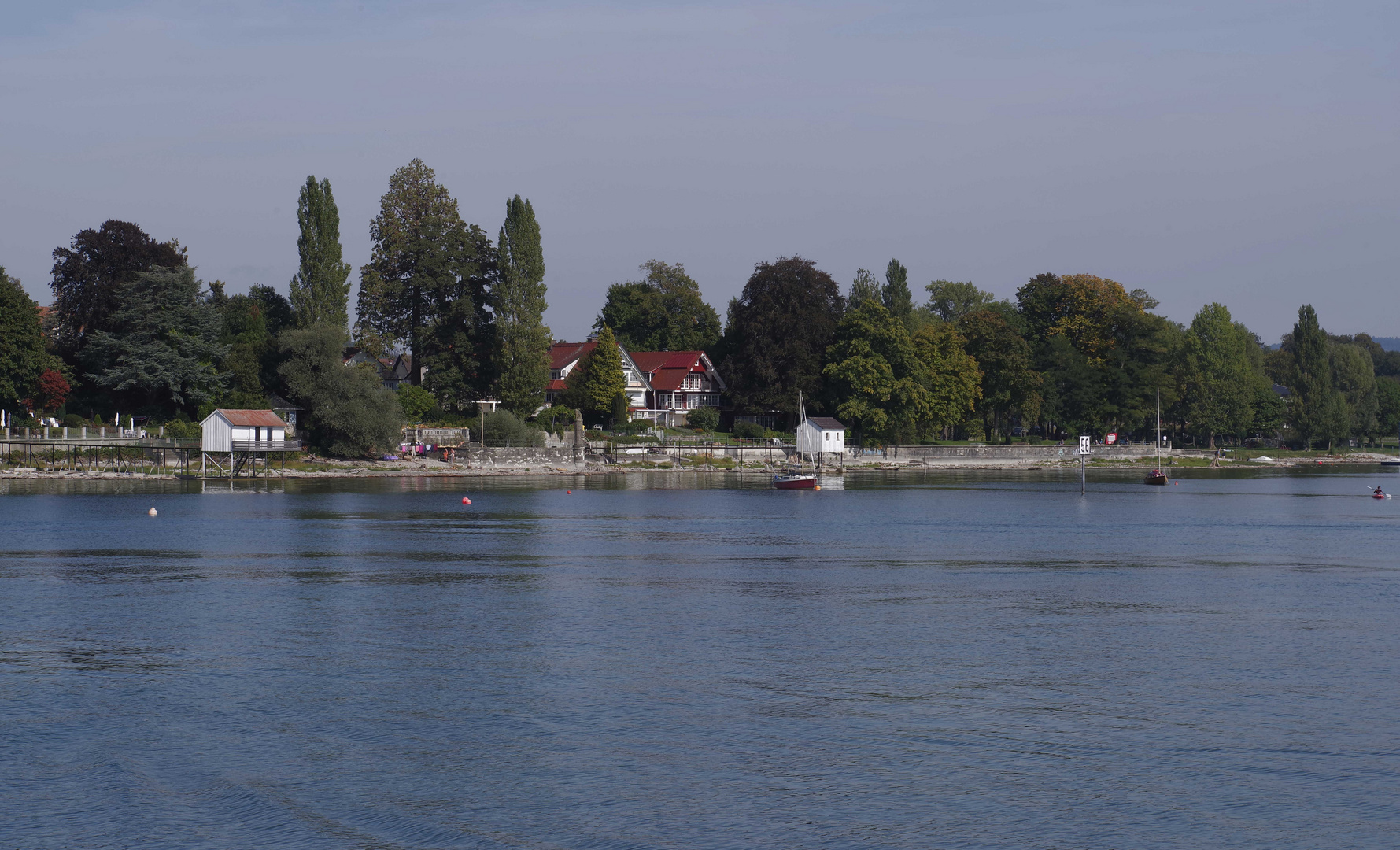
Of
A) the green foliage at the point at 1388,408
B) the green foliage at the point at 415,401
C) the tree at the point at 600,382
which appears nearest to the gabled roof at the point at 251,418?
the green foliage at the point at 415,401

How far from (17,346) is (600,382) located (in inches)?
1728

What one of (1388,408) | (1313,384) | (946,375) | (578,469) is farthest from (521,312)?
(1388,408)

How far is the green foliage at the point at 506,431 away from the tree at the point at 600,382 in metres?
10.9

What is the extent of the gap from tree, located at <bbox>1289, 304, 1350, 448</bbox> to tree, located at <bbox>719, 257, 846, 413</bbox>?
6289cm

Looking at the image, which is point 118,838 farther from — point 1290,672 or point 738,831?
point 1290,672

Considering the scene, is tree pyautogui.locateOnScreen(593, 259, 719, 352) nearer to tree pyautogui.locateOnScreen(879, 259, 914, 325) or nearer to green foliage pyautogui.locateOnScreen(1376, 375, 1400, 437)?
tree pyautogui.locateOnScreen(879, 259, 914, 325)

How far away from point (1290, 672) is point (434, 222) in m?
81.8

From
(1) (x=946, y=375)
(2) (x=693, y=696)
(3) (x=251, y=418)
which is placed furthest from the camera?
Result: (1) (x=946, y=375)

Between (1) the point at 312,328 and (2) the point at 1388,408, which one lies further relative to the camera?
(2) the point at 1388,408

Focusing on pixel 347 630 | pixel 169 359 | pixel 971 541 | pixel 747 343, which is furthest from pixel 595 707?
pixel 747 343

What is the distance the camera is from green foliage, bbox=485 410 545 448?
9206 cm

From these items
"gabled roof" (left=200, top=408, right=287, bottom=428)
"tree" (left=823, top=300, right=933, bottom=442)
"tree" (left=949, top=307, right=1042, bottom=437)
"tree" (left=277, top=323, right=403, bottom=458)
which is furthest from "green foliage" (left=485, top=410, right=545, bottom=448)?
"tree" (left=949, top=307, right=1042, bottom=437)

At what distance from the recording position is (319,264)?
84312 mm

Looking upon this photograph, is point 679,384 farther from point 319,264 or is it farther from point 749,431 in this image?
point 319,264
